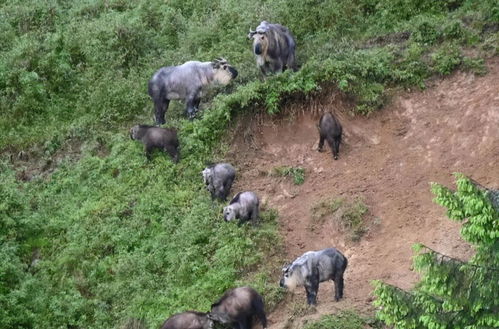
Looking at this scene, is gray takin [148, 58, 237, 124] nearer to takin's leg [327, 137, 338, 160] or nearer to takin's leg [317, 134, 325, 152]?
takin's leg [317, 134, 325, 152]

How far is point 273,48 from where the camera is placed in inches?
696

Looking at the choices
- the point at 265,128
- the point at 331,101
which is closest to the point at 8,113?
the point at 265,128

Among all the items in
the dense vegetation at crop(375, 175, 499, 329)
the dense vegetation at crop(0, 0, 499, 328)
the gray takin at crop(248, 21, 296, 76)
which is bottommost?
the dense vegetation at crop(0, 0, 499, 328)

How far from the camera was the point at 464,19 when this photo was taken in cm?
1836

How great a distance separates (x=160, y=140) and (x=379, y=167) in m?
4.57

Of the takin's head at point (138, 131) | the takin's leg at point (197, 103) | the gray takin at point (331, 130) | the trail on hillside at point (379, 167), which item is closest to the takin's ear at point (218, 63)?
the takin's leg at point (197, 103)

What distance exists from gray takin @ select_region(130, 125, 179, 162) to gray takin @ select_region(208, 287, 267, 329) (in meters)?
5.06

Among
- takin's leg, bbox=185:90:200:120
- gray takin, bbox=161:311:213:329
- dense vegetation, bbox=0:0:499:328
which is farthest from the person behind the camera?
takin's leg, bbox=185:90:200:120

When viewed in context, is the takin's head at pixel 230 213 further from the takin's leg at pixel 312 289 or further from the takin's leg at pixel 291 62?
the takin's leg at pixel 291 62

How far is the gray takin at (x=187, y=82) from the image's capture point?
17859mm

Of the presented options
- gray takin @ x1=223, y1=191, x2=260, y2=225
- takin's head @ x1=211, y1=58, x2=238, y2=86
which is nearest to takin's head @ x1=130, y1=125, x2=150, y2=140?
takin's head @ x1=211, y1=58, x2=238, y2=86

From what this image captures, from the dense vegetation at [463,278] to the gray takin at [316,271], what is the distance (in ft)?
12.6

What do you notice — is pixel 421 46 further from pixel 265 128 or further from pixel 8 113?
pixel 8 113

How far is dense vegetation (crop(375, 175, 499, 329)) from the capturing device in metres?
7.97
